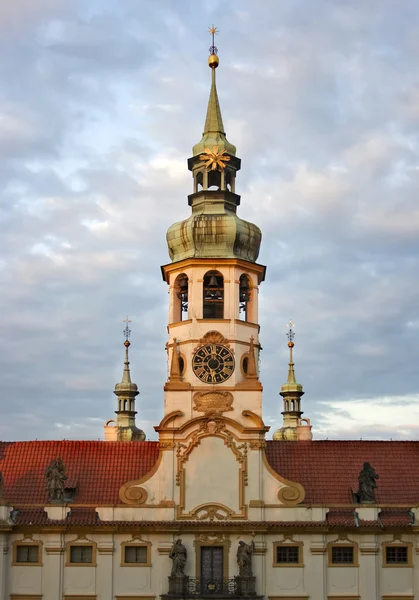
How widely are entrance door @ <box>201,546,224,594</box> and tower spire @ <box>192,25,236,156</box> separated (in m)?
20.8

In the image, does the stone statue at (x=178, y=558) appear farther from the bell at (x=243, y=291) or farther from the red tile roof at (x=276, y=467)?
the bell at (x=243, y=291)

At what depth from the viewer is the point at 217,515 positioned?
5219 centimetres

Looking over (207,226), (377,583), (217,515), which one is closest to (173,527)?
(217,515)

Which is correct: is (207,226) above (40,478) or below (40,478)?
above

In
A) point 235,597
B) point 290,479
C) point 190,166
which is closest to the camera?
point 235,597

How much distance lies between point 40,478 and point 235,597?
457 inches

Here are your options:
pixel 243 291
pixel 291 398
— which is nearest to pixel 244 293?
pixel 243 291

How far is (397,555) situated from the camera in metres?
52.7

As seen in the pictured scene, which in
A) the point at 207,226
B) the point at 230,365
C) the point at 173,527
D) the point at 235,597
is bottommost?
the point at 235,597

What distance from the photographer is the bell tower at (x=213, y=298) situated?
5372 cm

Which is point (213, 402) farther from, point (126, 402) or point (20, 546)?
point (126, 402)

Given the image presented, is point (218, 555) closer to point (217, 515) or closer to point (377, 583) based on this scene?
point (217, 515)

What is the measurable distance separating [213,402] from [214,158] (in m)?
13.0

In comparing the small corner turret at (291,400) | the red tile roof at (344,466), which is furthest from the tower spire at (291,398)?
the red tile roof at (344,466)
